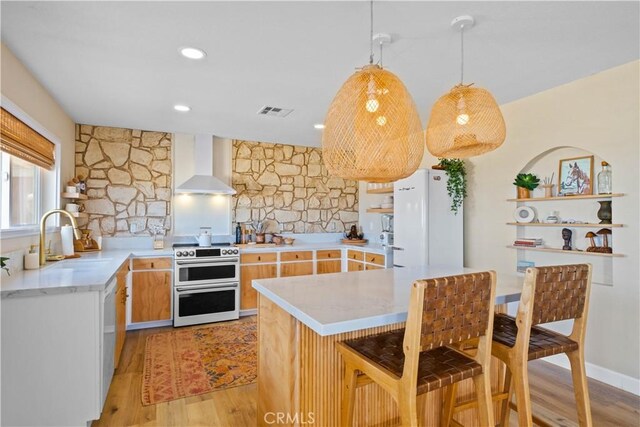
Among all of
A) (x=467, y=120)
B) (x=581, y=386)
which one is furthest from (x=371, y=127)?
(x=581, y=386)

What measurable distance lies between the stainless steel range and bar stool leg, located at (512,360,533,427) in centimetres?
335

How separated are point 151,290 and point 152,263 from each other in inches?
12.0

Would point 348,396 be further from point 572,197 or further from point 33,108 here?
point 33,108

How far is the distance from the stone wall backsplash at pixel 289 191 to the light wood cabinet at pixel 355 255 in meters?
0.81

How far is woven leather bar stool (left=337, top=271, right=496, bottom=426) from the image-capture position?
1.31m

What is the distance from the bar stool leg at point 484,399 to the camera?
4.99 ft

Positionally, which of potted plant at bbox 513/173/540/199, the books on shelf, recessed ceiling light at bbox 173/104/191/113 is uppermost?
recessed ceiling light at bbox 173/104/191/113

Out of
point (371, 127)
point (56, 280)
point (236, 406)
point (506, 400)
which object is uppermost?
point (371, 127)

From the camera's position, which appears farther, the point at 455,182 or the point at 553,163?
the point at 455,182

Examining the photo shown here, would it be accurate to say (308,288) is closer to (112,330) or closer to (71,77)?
(112,330)

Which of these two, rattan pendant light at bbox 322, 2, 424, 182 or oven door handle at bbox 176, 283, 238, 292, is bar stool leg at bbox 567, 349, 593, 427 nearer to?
rattan pendant light at bbox 322, 2, 424, 182

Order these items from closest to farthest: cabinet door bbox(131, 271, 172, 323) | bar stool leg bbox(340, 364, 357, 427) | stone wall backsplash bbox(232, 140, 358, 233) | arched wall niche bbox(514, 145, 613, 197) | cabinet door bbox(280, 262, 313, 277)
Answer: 1. bar stool leg bbox(340, 364, 357, 427)
2. arched wall niche bbox(514, 145, 613, 197)
3. cabinet door bbox(131, 271, 172, 323)
4. cabinet door bbox(280, 262, 313, 277)
5. stone wall backsplash bbox(232, 140, 358, 233)

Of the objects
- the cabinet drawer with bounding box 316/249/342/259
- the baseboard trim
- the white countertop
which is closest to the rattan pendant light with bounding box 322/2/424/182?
the white countertop

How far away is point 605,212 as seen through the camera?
2.81 meters
